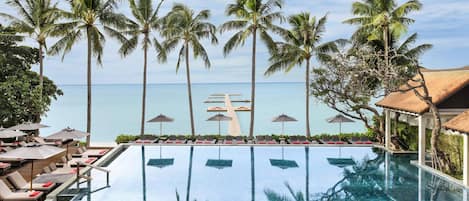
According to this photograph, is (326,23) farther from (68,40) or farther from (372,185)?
(68,40)

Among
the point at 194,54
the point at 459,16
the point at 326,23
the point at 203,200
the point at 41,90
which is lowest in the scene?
the point at 203,200

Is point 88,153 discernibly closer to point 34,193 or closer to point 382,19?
point 34,193

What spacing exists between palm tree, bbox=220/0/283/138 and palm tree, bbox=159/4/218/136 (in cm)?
115

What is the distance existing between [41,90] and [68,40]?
10.2 feet

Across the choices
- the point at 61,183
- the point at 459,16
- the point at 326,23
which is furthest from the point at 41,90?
the point at 459,16

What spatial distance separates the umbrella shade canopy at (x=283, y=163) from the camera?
1659cm

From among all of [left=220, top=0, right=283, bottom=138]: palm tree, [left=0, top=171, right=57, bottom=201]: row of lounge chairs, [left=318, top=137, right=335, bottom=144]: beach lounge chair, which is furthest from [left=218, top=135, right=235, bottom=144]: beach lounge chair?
[left=0, top=171, right=57, bottom=201]: row of lounge chairs

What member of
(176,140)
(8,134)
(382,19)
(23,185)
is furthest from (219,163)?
(382,19)

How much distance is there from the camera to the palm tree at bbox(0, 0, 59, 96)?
21.6 metres

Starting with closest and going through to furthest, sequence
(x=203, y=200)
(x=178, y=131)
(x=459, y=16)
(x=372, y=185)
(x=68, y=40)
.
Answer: (x=203, y=200) → (x=372, y=185) → (x=68, y=40) → (x=459, y=16) → (x=178, y=131)

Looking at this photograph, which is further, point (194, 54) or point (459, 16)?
point (459, 16)

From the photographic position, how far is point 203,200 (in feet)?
39.4

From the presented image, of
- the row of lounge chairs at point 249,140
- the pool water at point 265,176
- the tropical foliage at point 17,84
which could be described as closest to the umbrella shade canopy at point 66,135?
the pool water at point 265,176

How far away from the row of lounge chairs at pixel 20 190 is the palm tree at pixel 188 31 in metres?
11.4
